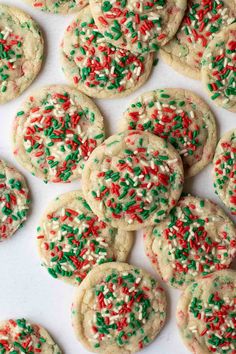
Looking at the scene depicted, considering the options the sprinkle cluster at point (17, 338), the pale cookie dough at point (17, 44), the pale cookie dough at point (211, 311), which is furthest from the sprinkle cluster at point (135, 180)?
the sprinkle cluster at point (17, 338)

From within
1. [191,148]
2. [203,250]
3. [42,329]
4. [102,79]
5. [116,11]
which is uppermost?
[116,11]

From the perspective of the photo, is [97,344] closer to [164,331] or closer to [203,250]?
[164,331]

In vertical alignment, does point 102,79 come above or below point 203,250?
above

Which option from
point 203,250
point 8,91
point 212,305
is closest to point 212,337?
point 212,305

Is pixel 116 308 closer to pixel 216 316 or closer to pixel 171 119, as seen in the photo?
pixel 216 316

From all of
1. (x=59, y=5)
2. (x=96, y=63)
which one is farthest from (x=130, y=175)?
(x=59, y=5)

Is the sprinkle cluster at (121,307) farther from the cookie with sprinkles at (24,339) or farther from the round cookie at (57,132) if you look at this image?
the round cookie at (57,132)

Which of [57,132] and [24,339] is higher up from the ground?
[57,132]

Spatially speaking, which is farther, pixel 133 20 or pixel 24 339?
pixel 24 339
